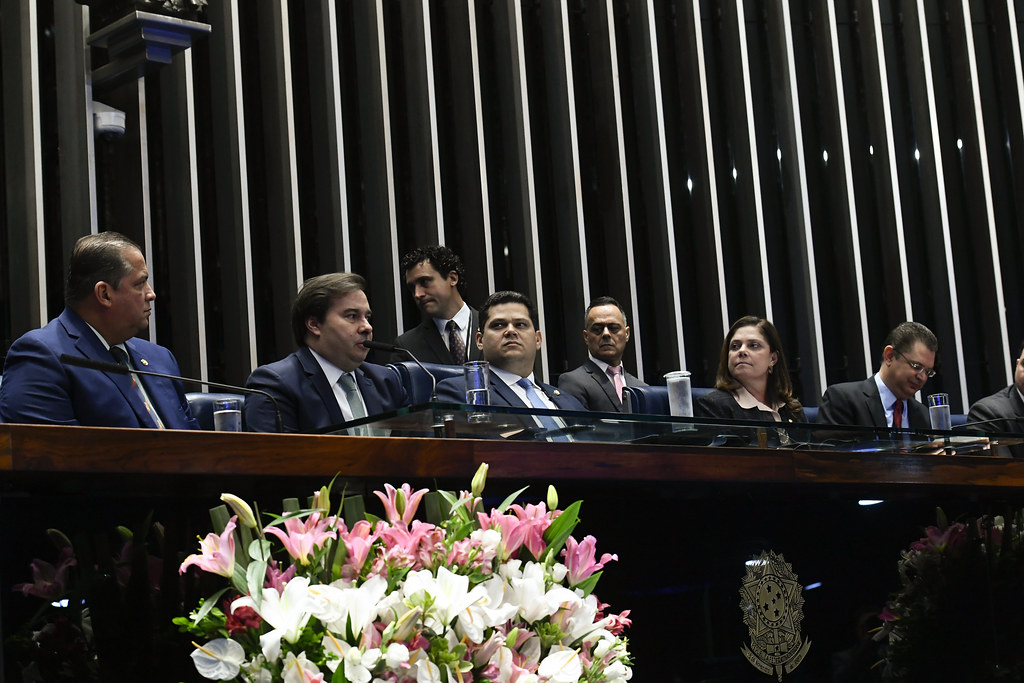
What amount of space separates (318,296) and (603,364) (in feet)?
4.46

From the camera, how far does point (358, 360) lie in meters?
3.04

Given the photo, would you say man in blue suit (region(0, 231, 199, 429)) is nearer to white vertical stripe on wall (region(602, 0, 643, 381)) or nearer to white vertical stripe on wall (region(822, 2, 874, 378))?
white vertical stripe on wall (region(602, 0, 643, 381))

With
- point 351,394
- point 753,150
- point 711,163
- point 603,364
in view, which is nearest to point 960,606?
point 351,394

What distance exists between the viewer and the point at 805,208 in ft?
19.9

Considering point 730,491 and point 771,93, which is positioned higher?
point 771,93

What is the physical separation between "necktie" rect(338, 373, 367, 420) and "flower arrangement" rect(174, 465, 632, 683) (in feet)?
4.55

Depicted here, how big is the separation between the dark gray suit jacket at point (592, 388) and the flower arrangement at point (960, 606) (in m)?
1.45

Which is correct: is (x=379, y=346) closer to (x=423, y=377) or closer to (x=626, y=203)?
(x=423, y=377)

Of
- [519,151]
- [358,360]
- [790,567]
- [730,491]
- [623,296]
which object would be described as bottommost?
[790,567]

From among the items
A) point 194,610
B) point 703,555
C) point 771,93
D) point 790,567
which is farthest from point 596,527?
point 771,93

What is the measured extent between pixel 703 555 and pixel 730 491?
0.41 ft

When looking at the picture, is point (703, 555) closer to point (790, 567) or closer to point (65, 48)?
point (790, 567)

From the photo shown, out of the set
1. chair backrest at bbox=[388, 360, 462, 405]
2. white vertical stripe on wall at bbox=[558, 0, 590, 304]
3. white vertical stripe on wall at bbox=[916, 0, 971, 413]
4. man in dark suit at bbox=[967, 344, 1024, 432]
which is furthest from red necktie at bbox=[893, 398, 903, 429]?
white vertical stripe on wall at bbox=[916, 0, 971, 413]

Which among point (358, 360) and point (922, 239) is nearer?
point (358, 360)
